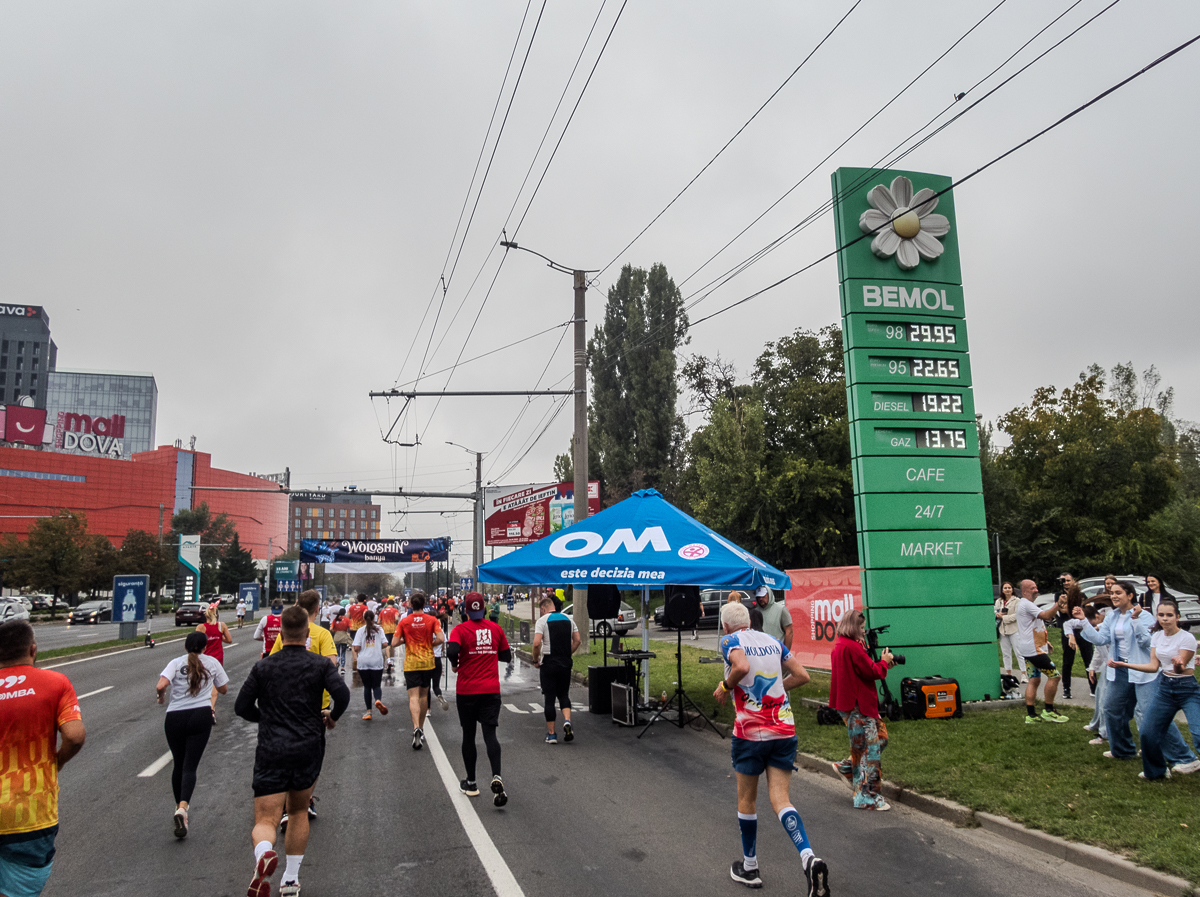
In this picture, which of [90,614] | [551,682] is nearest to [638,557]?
[551,682]

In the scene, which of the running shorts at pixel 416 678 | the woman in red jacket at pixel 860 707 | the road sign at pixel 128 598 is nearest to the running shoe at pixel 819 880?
the woman in red jacket at pixel 860 707

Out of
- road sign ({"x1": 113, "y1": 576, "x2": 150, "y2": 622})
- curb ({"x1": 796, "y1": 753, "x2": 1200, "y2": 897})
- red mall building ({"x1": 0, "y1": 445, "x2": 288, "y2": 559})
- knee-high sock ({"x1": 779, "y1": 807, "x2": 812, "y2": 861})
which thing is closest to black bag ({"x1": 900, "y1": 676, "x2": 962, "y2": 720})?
curb ({"x1": 796, "y1": 753, "x2": 1200, "y2": 897})

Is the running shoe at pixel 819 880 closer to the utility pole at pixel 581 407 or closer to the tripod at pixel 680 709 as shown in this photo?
the tripod at pixel 680 709

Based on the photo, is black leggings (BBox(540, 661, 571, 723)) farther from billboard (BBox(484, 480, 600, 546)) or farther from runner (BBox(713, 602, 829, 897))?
billboard (BBox(484, 480, 600, 546))

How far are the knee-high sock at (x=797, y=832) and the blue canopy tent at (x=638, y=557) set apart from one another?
5.60 m

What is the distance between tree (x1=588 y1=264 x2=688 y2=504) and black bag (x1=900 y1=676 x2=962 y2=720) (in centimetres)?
3472

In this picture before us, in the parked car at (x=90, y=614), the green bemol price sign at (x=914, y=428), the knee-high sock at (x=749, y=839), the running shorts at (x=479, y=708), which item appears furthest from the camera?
the parked car at (x=90, y=614)

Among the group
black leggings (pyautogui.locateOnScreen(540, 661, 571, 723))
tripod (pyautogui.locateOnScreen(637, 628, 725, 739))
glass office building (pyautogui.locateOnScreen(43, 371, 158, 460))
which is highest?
glass office building (pyautogui.locateOnScreen(43, 371, 158, 460))

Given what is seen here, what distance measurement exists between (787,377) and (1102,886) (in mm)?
36631

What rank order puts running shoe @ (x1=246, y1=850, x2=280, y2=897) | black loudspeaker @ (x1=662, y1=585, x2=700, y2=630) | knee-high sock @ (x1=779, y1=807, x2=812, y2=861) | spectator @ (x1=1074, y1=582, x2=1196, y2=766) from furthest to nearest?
black loudspeaker @ (x1=662, y1=585, x2=700, y2=630) < spectator @ (x1=1074, y1=582, x2=1196, y2=766) < knee-high sock @ (x1=779, y1=807, x2=812, y2=861) < running shoe @ (x1=246, y1=850, x2=280, y2=897)

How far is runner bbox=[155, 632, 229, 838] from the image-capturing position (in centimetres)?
686

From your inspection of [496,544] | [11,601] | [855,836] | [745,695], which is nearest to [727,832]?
[855,836]

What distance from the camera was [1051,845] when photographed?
613cm

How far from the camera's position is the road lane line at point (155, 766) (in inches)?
359
